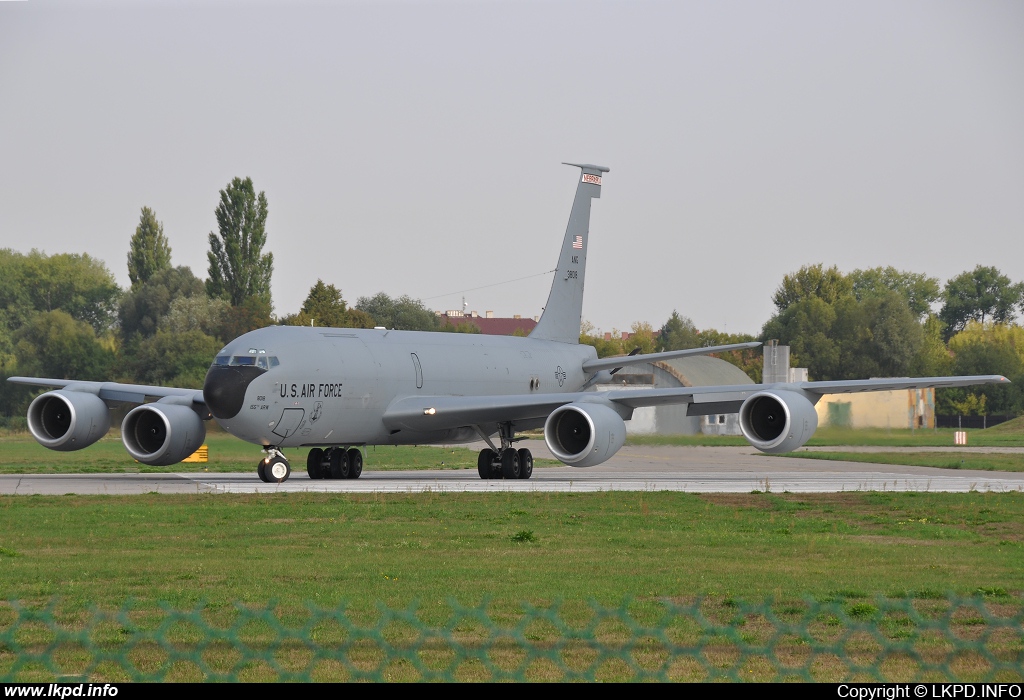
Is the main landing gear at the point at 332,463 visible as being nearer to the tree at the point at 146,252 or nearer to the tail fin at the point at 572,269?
the tail fin at the point at 572,269

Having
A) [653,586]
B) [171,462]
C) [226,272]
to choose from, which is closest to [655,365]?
[226,272]

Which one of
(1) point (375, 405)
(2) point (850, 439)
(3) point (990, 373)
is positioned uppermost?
(3) point (990, 373)

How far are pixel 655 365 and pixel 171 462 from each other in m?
45.8

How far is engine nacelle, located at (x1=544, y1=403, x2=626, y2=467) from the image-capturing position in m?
28.1

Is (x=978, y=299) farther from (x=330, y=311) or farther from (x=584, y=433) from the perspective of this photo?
(x=584, y=433)

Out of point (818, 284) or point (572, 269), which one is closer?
point (572, 269)

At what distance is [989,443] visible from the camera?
53688 mm

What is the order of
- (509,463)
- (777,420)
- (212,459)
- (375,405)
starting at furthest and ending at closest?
(212,459) → (509,463) → (375,405) → (777,420)

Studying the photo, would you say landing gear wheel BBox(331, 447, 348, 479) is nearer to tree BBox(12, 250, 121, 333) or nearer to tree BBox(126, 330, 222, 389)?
tree BBox(126, 330, 222, 389)

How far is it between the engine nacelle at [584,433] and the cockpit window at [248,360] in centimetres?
638

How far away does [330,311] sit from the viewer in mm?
77625

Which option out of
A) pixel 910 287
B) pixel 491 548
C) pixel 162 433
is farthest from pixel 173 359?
pixel 910 287

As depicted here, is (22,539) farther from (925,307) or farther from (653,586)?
(925,307)

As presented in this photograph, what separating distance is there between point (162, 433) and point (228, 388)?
158 inches
